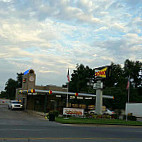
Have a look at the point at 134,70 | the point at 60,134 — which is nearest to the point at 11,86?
the point at 134,70

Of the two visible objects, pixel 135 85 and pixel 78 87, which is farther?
pixel 135 85

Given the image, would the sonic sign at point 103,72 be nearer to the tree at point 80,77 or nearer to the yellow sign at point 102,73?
the yellow sign at point 102,73

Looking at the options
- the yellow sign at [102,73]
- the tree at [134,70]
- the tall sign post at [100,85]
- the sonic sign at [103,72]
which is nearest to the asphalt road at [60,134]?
the tall sign post at [100,85]

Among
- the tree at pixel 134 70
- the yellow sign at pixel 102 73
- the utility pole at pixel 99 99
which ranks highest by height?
the tree at pixel 134 70

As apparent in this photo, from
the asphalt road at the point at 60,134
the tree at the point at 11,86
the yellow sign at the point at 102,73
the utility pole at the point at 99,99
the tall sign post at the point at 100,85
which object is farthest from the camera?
the tree at the point at 11,86

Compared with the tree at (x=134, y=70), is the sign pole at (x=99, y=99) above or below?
below

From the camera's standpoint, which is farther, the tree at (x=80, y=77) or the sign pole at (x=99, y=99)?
the tree at (x=80, y=77)

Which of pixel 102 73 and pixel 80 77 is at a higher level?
pixel 80 77

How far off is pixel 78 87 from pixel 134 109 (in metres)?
37.5

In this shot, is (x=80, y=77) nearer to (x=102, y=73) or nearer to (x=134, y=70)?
(x=134, y=70)

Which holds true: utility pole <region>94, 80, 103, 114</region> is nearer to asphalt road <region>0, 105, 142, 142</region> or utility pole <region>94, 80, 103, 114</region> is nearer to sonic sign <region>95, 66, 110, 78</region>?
sonic sign <region>95, 66, 110, 78</region>

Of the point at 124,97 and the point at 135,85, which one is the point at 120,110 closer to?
the point at 124,97

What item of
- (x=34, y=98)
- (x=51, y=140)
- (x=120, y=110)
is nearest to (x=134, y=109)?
(x=120, y=110)

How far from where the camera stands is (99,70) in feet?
115
